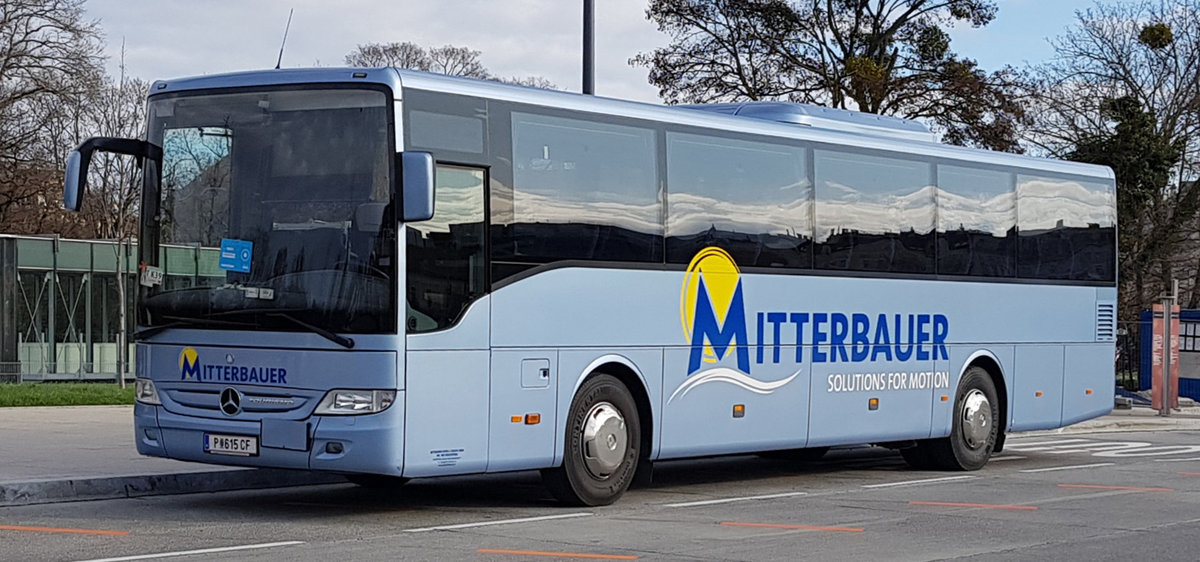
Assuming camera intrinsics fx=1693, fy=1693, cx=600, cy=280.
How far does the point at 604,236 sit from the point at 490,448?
2.10 meters

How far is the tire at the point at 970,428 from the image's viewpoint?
59.8ft

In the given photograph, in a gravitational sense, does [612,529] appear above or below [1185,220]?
below

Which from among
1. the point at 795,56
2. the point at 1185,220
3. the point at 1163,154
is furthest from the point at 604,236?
the point at 1185,220

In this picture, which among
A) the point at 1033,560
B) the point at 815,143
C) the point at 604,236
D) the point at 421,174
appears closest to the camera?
the point at 1033,560

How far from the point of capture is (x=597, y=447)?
13656mm

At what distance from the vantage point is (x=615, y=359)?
1387 cm

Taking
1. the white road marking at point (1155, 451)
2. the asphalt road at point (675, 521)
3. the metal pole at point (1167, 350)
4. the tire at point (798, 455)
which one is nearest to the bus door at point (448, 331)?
the asphalt road at point (675, 521)

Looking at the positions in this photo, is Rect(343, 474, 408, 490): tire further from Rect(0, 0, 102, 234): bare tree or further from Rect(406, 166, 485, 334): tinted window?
Rect(0, 0, 102, 234): bare tree

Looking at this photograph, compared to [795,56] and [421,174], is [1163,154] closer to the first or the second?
[795,56]

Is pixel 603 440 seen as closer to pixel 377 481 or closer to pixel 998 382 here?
pixel 377 481

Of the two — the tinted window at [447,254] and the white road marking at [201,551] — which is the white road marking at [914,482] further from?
the white road marking at [201,551]

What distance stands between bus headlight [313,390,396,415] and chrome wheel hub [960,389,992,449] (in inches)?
327

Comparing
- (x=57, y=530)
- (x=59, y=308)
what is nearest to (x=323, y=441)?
(x=57, y=530)

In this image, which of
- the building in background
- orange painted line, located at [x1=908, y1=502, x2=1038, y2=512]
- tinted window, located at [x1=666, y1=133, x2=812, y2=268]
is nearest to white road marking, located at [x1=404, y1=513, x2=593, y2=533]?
tinted window, located at [x1=666, y1=133, x2=812, y2=268]
